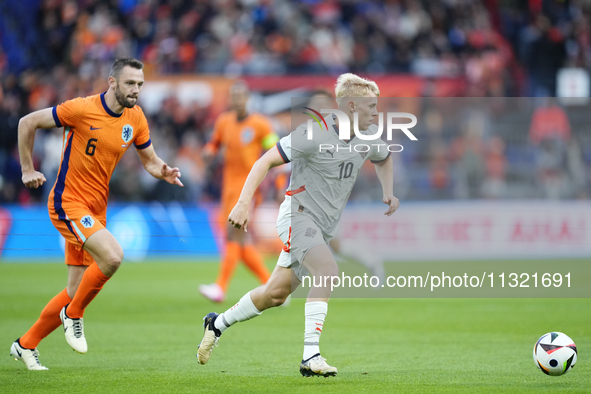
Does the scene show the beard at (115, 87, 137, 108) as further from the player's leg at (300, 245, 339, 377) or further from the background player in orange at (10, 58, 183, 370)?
the player's leg at (300, 245, 339, 377)

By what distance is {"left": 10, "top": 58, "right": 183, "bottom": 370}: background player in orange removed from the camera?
6.61 metres

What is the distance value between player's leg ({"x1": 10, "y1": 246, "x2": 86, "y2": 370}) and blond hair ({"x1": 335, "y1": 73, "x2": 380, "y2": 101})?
2.67 meters

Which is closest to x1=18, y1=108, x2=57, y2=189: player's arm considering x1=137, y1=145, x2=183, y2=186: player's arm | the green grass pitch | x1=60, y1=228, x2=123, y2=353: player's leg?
x1=60, y1=228, x2=123, y2=353: player's leg

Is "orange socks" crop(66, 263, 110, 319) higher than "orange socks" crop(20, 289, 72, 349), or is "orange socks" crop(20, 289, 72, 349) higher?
"orange socks" crop(66, 263, 110, 319)

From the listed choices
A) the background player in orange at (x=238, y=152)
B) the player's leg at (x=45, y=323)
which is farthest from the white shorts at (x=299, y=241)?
the background player in orange at (x=238, y=152)

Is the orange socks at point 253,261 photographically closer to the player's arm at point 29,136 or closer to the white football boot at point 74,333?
the white football boot at point 74,333

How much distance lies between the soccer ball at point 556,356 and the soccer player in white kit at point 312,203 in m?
1.60

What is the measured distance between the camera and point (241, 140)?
11312mm

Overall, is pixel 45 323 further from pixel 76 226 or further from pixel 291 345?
pixel 291 345

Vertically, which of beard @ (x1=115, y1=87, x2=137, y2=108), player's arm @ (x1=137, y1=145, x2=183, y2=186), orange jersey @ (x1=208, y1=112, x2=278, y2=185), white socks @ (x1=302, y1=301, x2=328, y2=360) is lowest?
white socks @ (x1=302, y1=301, x2=328, y2=360)

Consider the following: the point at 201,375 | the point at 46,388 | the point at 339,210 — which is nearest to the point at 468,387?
the point at 339,210

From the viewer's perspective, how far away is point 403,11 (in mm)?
22828

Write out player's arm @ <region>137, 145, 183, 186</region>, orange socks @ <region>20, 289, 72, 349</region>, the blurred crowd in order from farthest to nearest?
1. the blurred crowd
2. player's arm @ <region>137, 145, 183, 186</region>
3. orange socks @ <region>20, 289, 72, 349</region>

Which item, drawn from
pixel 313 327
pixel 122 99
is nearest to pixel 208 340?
pixel 313 327
